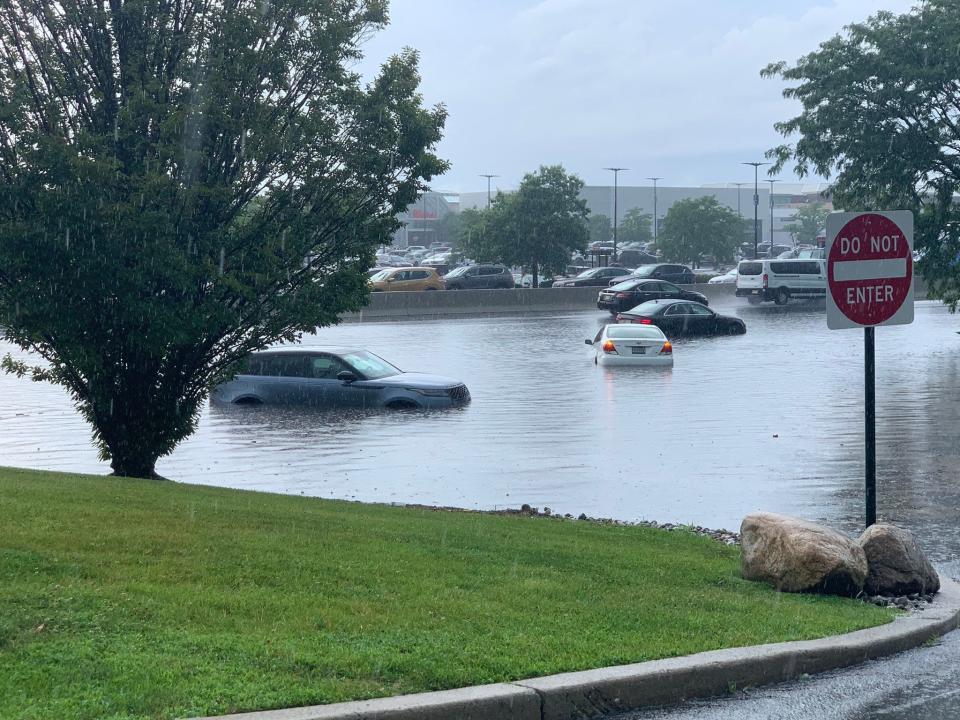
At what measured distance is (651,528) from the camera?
39.8 ft

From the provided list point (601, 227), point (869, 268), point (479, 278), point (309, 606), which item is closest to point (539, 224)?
point (479, 278)

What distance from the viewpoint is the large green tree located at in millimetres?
13453

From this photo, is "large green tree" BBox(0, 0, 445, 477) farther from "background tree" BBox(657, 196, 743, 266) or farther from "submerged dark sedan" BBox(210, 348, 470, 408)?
"background tree" BBox(657, 196, 743, 266)

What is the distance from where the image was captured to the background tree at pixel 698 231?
10262cm

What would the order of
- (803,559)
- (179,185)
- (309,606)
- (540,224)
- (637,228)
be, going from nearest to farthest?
(309,606) → (803,559) → (179,185) → (540,224) → (637,228)

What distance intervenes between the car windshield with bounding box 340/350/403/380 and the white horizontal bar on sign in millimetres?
17307

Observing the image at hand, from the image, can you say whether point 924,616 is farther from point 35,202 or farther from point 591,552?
point 35,202

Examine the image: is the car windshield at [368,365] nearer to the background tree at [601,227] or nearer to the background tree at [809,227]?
the background tree at [601,227]

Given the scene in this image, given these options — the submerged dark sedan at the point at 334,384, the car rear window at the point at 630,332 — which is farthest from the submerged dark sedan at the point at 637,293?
the submerged dark sedan at the point at 334,384

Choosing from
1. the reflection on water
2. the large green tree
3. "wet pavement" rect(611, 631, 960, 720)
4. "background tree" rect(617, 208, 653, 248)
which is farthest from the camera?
"background tree" rect(617, 208, 653, 248)

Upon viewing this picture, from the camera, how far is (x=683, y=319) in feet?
147

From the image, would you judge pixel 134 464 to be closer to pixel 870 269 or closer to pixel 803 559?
pixel 803 559

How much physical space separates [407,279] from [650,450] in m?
45.1

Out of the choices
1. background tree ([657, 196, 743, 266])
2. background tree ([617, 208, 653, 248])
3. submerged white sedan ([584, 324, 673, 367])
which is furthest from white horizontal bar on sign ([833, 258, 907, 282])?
background tree ([617, 208, 653, 248])
